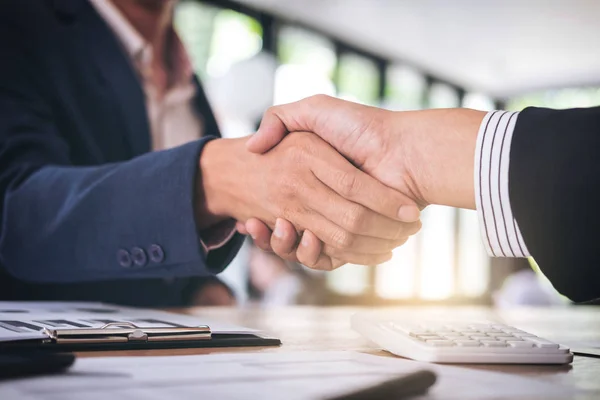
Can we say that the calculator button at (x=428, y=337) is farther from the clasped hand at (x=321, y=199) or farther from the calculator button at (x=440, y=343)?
the clasped hand at (x=321, y=199)

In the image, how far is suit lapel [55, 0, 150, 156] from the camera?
5.18 feet

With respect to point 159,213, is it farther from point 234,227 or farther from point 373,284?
point 373,284

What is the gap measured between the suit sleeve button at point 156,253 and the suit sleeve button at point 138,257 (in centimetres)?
2

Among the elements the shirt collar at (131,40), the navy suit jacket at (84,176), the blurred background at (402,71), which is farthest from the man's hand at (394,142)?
the blurred background at (402,71)

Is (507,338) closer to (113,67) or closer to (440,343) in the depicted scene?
(440,343)

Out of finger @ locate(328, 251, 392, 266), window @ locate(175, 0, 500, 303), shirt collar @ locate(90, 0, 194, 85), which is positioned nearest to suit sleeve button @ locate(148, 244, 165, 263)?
finger @ locate(328, 251, 392, 266)

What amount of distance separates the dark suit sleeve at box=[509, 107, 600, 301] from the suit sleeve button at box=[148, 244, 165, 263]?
0.54m

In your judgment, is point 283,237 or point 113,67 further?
point 113,67

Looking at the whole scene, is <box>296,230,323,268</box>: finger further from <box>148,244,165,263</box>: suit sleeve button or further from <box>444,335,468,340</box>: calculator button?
<box>444,335,468,340</box>: calculator button

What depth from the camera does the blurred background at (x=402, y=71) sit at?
611 cm

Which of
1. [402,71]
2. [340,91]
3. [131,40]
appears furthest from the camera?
[402,71]

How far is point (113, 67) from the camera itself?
1.59 m

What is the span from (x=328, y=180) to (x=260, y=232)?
0.17 metres

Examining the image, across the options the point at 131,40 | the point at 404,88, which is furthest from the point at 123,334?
the point at 404,88
